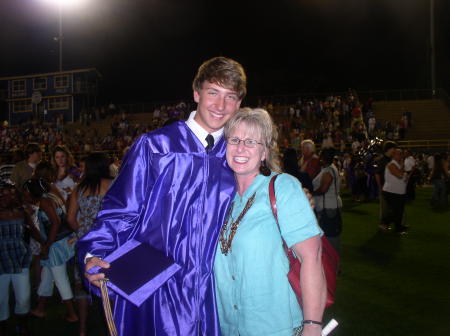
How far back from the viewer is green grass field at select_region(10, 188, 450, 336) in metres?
4.52

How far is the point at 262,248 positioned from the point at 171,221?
0.51 m

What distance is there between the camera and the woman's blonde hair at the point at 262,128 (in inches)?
87.5

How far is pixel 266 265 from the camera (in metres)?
2.06

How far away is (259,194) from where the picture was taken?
84.2 inches

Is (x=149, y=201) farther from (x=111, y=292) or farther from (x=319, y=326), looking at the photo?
(x=319, y=326)

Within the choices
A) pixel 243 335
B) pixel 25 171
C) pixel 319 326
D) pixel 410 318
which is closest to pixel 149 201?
pixel 243 335

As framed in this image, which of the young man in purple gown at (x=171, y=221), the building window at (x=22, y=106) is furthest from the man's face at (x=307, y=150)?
the building window at (x=22, y=106)

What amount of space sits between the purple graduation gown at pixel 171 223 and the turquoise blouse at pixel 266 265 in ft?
0.63

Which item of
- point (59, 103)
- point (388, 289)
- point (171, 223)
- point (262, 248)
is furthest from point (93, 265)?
point (59, 103)

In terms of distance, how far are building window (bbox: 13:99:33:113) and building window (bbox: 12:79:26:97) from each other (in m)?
0.84

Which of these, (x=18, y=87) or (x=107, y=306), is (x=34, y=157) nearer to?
(x=107, y=306)

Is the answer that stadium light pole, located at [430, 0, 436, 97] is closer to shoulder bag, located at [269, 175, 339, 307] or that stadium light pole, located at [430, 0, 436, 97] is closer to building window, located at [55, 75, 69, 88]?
shoulder bag, located at [269, 175, 339, 307]

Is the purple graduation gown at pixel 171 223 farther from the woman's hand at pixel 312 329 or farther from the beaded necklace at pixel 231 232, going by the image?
the woman's hand at pixel 312 329

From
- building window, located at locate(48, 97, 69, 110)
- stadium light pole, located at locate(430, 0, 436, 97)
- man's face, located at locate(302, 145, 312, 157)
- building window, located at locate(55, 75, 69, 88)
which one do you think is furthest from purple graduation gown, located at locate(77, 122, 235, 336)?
building window, located at locate(55, 75, 69, 88)
